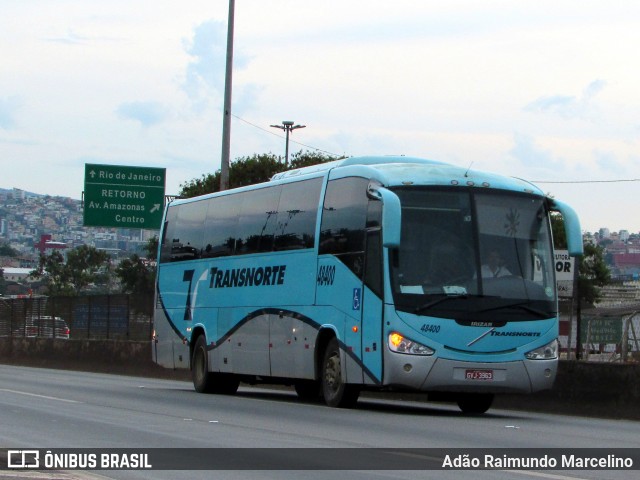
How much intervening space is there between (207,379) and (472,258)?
7927mm

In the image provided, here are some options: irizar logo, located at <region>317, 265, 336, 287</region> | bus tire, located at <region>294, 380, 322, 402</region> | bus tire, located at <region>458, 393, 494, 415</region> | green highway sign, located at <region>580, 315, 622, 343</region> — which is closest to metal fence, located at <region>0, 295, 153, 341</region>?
bus tire, located at <region>294, 380, 322, 402</region>

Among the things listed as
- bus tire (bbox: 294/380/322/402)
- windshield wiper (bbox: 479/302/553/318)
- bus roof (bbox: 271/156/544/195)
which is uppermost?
bus roof (bbox: 271/156/544/195)

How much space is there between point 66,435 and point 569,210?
825 centimetres

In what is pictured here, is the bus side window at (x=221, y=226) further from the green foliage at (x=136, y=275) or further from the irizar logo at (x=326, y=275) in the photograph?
the green foliage at (x=136, y=275)

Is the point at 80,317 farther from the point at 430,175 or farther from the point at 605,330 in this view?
the point at 430,175

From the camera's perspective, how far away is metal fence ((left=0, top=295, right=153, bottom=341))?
3875 cm

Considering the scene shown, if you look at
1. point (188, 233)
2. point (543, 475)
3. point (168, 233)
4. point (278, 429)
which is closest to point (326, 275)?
point (278, 429)

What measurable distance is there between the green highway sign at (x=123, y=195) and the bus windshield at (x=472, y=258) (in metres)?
21.5

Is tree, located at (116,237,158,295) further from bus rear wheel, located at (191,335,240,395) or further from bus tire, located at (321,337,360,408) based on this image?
bus tire, located at (321,337,360,408)

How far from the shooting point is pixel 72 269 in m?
144

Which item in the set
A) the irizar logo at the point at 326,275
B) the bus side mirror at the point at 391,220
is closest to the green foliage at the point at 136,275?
the irizar logo at the point at 326,275

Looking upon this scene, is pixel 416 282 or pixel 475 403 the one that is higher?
pixel 416 282

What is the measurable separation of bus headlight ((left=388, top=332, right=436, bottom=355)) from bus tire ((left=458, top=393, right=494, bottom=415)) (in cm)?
210

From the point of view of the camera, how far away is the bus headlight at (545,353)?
19.3 m
